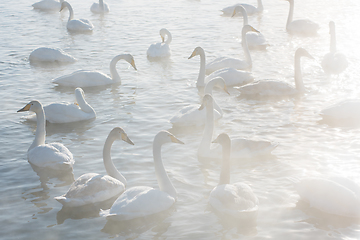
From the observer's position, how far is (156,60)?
15.7m

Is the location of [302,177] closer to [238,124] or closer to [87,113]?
[238,124]

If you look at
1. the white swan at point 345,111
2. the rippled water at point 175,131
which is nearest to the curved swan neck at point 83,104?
the rippled water at point 175,131

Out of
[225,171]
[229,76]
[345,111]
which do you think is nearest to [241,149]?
[225,171]

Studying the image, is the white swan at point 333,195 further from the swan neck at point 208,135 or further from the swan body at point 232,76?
the swan body at point 232,76

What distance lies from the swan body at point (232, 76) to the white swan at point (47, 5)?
1475 centimetres

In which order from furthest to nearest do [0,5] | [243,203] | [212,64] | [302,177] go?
[0,5], [212,64], [302,177], [243,203]

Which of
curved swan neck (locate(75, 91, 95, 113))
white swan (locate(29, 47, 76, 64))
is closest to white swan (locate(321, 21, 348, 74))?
curved swan neck (locate(75, 91, 95, 113))

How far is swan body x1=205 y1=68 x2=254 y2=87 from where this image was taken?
1261 centimetres

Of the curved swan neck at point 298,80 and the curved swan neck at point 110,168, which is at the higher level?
the curved swan neck at point 298,80

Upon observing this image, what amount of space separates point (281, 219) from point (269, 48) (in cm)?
1141

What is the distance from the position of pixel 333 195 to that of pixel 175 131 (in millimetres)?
4165

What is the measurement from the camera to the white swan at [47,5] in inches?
950

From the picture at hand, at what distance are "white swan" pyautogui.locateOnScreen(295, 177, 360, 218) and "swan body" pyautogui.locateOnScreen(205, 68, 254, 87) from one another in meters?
6.25

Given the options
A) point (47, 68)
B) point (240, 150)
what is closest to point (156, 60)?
point (47, 68)
